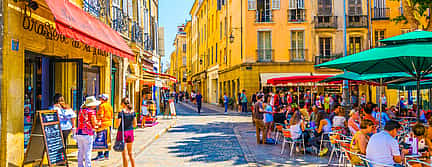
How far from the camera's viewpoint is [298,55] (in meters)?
30.1

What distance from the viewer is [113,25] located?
45.4 ft

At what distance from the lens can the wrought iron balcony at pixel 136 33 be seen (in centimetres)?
1712

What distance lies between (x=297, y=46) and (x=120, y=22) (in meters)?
18.7

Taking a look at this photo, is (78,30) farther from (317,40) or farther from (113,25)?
(317,40)

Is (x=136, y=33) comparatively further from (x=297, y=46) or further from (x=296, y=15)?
(x=296, y=15)

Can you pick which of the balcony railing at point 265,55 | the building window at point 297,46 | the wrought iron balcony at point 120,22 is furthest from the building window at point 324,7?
the wrought iron balcony at point 120,22

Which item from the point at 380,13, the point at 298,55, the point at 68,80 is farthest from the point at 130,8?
the point at 380,13

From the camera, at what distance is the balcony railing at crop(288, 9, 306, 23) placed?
99.7 feet

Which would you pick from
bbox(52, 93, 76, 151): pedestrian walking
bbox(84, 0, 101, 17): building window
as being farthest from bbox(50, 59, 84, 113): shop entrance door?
bbox(84, 0, 101, 17): building window

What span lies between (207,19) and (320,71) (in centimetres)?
2137

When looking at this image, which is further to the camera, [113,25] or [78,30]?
[113,25]

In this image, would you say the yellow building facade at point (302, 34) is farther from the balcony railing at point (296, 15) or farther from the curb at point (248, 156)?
the curb at point (248, 156)

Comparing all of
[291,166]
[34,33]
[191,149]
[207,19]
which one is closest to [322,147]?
[291,166]

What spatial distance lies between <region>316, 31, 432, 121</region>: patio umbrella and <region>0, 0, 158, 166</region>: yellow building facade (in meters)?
6.16
